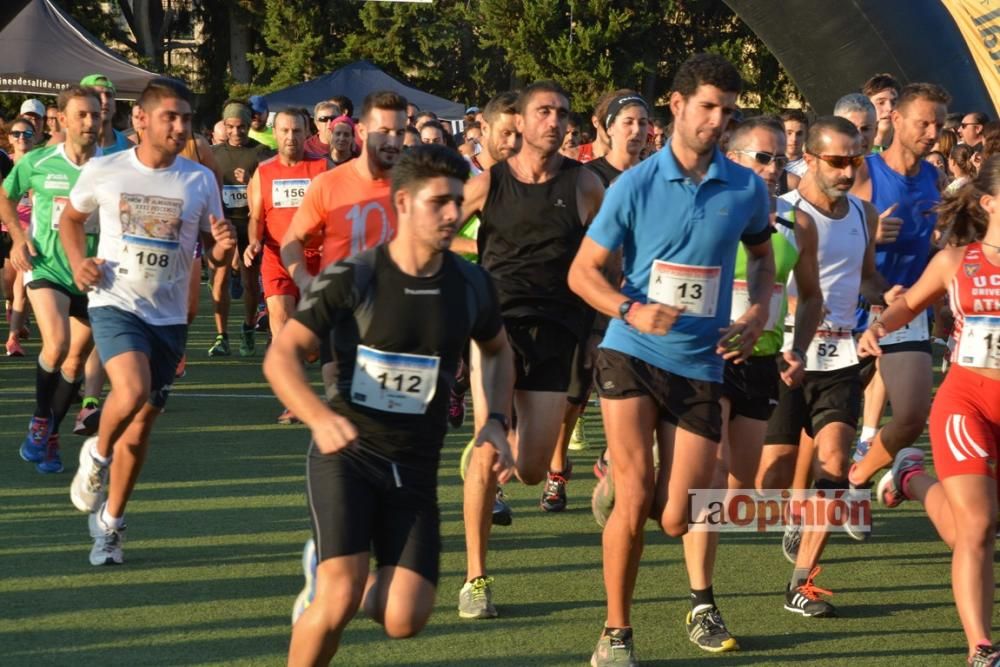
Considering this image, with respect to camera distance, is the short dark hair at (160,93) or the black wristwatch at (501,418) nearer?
the black wristwatch at (501,418)

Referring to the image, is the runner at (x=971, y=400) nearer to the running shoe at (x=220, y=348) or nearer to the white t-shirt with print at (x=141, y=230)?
the white t-shirt with print at (x=141, y=230)

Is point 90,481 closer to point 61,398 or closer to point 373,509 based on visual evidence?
point 61,398

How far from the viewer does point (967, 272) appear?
222 inches

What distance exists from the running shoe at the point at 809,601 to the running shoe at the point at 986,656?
111 cm

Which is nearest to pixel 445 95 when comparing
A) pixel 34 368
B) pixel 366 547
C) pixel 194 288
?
pixel 34 368

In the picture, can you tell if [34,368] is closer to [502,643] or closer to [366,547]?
[502,643]

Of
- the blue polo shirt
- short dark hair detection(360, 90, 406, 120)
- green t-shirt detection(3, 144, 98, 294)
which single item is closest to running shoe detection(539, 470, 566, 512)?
short dark hair detection(360, 90, 406, 120)

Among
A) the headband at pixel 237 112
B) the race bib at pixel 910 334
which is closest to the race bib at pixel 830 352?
the race bib at pixel 910 334

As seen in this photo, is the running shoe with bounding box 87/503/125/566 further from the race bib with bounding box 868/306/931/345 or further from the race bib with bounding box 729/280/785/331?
the race bib with bounding box 868/306/931/345

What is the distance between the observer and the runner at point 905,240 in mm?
7477

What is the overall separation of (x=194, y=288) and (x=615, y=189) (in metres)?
3.22

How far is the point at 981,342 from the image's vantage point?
5.56 m

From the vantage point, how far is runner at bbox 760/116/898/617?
21.9 feet

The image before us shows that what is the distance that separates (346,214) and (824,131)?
2263 mm
